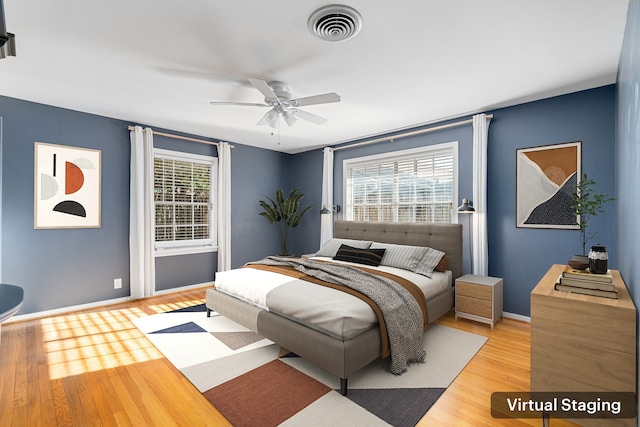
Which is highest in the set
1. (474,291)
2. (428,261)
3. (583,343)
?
(428,261)

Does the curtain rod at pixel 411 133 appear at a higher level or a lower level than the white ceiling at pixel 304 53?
lower

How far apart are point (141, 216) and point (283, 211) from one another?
2.57 m

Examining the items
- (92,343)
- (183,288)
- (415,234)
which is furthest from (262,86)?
(183,288)

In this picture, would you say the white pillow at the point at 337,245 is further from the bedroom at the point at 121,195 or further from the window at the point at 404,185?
the bedroom at the point at 121,195

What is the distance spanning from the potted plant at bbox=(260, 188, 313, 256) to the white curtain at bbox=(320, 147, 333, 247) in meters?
0.56

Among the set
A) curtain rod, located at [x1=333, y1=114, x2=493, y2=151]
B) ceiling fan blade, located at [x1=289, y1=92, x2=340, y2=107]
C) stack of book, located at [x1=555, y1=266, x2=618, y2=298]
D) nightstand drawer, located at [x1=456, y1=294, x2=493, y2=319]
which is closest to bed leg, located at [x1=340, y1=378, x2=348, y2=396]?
stack of book, located at [x1=555, y1=266, x2=618, y2=298]

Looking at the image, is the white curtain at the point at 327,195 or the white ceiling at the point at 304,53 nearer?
the white ceiling at the point at 304,53

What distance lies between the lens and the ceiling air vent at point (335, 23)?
196 cm

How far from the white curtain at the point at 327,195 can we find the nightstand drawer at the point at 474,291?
2.62 meters

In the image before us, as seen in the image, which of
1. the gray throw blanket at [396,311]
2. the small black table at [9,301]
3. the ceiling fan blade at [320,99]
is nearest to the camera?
the small black table at [9,301]

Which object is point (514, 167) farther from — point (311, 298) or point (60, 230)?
point (60, 230)

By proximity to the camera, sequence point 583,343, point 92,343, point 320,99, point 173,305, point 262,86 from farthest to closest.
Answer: point 173,305 < point 92,343 < point 320,99 < point 262,86 < point 583,343

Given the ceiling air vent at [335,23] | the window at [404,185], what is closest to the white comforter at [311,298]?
the window at [404,185]

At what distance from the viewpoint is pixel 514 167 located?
144 inches
